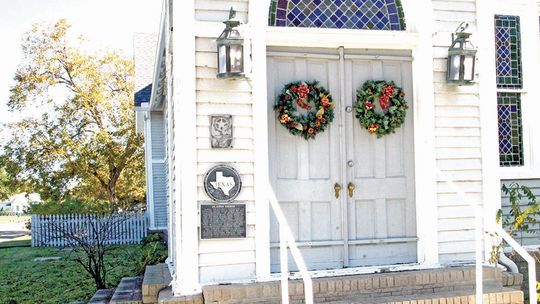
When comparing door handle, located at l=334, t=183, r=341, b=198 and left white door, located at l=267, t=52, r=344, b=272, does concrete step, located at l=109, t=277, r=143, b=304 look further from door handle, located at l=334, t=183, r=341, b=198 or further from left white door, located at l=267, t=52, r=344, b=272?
door handle, located at l=334, t=183, r=341, b=198

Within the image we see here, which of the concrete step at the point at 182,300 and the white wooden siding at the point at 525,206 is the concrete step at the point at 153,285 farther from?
the white wooden siding at the point at 525,206

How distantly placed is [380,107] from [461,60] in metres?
0.85

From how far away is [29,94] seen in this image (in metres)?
20.8

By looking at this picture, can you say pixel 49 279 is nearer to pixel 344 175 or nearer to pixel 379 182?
pixel 344 175

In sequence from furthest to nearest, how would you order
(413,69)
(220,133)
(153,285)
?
(413,69), (153,285), (220,133)

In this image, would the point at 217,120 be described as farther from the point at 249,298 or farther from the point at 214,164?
the point at 249,298

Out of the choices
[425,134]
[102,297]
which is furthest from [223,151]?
[102,297]

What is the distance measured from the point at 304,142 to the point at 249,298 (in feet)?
4.82

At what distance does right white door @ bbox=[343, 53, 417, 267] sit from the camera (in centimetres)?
517

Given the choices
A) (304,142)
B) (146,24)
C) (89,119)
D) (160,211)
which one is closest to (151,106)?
(160,211)

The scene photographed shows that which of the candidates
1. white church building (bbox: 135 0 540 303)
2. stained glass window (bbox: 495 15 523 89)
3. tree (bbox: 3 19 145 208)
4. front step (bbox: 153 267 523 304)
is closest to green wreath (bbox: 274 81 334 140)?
white church building (bbox: 135 0 540 303)

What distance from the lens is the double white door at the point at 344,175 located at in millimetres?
5051

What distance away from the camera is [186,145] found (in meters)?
4.63

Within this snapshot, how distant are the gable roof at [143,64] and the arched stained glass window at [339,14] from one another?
8818mm
